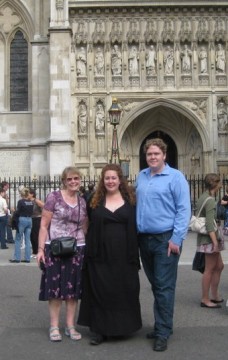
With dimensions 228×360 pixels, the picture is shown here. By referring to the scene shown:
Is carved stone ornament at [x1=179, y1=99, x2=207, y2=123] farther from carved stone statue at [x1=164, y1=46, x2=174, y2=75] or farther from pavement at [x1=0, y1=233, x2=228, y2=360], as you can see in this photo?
pavement at [x1=0, y1=233, x2=228, y2=360]

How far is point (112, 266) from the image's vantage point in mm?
5102

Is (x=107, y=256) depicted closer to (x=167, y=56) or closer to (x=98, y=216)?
(x=98, y=216)

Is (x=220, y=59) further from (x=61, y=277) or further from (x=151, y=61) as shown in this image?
(x=61, y=277)

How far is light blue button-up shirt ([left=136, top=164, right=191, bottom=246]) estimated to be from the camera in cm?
511

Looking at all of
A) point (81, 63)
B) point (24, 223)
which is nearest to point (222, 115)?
point (81, 63)

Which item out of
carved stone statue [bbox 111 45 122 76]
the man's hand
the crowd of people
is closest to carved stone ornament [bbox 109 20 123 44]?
carved stone statue [bbox 111 45 122 76]

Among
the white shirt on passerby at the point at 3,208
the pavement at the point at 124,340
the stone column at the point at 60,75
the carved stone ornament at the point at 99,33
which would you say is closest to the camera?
the pavement at the point at 124,340

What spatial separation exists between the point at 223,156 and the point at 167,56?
4.95 meters

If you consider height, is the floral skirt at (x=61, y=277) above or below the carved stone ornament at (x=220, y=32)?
below

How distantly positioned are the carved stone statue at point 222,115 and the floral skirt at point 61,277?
19422 millimetres

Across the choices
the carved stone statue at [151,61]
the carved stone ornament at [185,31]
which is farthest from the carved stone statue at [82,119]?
the carved stone ornament at [185,31]

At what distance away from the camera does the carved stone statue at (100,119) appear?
23703 millimetres

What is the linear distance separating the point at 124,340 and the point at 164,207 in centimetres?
131

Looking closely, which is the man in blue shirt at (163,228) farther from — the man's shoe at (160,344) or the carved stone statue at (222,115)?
the carved stone statue at (222,115)
